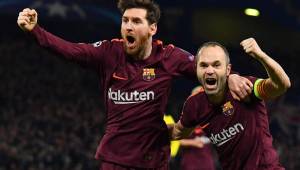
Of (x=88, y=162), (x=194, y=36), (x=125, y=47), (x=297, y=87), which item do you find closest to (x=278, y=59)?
(x=297, y=87)

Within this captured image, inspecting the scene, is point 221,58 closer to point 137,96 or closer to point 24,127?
point 137,96

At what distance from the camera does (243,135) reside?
14.7 ft

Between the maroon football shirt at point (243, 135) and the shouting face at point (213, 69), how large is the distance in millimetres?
147

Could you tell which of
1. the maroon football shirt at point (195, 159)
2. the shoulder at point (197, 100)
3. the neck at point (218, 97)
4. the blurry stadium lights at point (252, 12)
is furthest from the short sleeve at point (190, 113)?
the blurry stadium lights at point (252, 12)

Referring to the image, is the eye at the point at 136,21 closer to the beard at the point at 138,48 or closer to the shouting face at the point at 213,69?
the beard at the point at 138,48

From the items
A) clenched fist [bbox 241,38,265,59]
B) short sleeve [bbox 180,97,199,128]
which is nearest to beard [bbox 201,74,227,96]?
short sleeve [bbox 180,97,199,128]

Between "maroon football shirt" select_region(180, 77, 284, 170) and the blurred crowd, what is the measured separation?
9617 millimetres

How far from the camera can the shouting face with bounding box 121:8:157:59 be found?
462 cm

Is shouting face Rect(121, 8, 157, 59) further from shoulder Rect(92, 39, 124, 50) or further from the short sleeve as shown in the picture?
the short sleeve

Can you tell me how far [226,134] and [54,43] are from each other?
1387 mm

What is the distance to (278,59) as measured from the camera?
18.8 metres

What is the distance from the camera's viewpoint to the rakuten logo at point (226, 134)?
449 cm

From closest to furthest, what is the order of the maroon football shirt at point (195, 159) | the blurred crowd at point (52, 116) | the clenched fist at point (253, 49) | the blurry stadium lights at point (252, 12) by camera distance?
the clenched fist at point (253, 49), the maroon football shirt at point (195, 159), the blurred crowd at point (52, 116), the blurry stadium lights at point (252, 12)

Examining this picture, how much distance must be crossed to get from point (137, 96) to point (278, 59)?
14.8 meters
